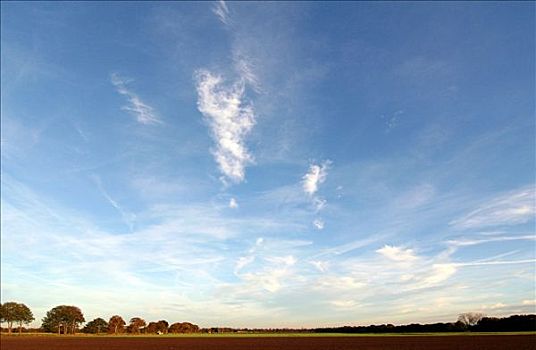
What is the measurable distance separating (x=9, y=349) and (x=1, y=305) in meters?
139

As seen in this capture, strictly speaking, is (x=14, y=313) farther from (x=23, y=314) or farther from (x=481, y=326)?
(x=481, y=326)

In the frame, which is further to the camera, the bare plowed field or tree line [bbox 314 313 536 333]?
tree line [bbox 314 313 536 333]

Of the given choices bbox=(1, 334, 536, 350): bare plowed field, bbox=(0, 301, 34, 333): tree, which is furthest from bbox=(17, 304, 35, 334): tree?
bbox=(1, 334, 536, 350): bare plowed field

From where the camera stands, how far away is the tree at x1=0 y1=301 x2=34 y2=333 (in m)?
170

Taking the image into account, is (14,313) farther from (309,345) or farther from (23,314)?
(309,345)

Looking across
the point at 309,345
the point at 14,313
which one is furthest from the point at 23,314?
the point at 309,345

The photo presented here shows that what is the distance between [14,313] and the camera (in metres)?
172

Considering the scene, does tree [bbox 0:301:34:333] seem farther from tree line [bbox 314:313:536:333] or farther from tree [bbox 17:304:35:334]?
tree line [bbox 314:313:536:333]

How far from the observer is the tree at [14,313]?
170000mm

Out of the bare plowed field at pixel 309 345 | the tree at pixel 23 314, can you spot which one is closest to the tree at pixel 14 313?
the tree at pixel 23 314

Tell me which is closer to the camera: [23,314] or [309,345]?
[309,345]

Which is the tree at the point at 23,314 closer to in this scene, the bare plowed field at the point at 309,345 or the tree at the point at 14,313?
the tree at the point at 14,313

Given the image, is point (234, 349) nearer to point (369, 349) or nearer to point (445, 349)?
point (369, 349)

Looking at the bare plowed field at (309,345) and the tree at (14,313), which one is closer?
the bare plowed field at (309,345)
